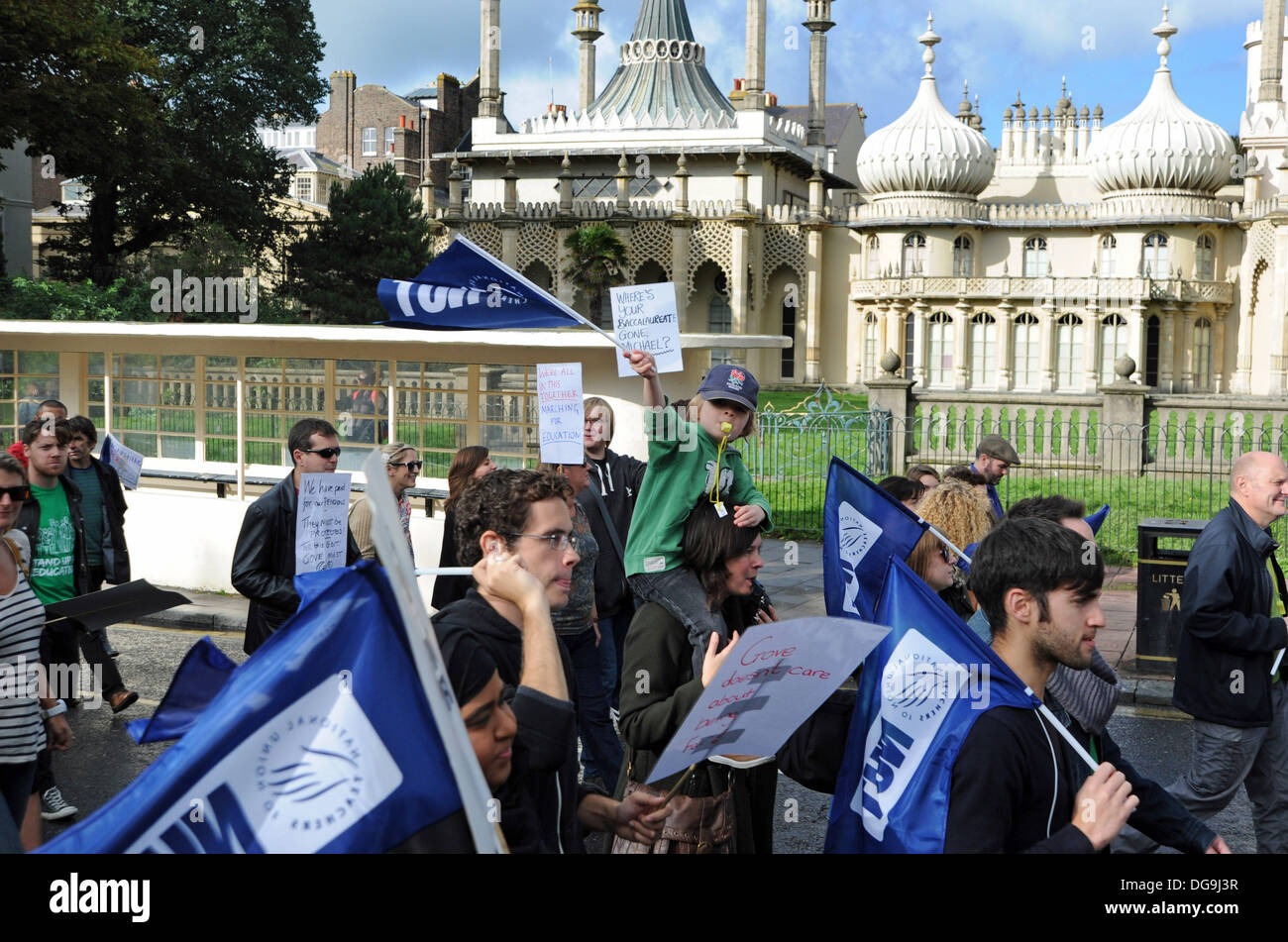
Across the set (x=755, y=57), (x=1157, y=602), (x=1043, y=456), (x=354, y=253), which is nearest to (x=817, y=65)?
(x=755, y=57)

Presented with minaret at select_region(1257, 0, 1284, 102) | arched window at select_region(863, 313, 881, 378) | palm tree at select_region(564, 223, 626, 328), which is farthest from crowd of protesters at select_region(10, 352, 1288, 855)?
minaret at select_region(1257, 0, 1284, 102)

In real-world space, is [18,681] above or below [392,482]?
below

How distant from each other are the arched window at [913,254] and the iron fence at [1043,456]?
104 feet

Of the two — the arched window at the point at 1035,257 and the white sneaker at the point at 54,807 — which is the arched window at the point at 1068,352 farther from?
the white sneaker at the point at 54,807

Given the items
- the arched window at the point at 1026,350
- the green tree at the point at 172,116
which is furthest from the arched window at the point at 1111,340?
the green tree at the point at 172,116

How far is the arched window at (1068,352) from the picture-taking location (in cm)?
4712

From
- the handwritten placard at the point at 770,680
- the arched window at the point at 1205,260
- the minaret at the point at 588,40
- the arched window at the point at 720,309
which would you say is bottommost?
the handwritten placard at the point at 770,680

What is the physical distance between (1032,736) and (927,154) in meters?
49.3

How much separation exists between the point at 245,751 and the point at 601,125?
2227 inches

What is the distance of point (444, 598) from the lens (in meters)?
6.93

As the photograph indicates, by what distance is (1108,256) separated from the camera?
4894 centimetres

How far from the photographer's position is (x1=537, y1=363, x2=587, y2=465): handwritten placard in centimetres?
694

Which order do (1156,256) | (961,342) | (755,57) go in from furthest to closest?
(755,57)
(961,342)
(1156,256)

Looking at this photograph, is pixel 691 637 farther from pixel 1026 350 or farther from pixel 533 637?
pixel 1026 350
